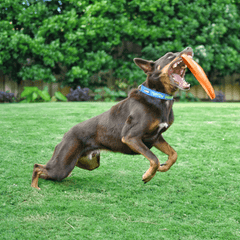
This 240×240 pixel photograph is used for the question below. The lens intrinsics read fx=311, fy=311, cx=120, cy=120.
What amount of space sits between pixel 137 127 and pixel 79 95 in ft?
32.6

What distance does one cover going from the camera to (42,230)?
2184mm

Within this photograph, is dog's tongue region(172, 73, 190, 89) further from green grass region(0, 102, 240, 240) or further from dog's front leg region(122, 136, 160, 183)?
green grass region(0, 102, 240, 240)

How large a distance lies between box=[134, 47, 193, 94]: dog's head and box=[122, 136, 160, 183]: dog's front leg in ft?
1.74

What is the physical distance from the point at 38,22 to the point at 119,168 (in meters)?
9.73

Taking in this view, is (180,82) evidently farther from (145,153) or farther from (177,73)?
(145,153)

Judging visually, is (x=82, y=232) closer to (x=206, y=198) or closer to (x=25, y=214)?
(x=25, y=214)

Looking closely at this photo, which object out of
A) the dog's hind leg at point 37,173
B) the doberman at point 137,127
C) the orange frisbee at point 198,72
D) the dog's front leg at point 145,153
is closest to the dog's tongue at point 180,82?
the doberman at point 137,127

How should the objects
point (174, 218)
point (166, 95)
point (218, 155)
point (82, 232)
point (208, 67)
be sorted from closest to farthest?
point (82, 232) < point (174, 218) < point (166, 95) < point (218, 155) < point (208, 67)

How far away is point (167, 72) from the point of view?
2.77 metres

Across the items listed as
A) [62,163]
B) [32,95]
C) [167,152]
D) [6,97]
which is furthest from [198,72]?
[6,97]

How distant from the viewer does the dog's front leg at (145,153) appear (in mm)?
2641

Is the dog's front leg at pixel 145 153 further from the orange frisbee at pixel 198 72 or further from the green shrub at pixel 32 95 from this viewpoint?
the green shrub at pixel 32 95

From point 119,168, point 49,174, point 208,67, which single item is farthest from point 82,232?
point 208,67

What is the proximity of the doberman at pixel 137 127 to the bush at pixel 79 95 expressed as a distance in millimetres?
9245
